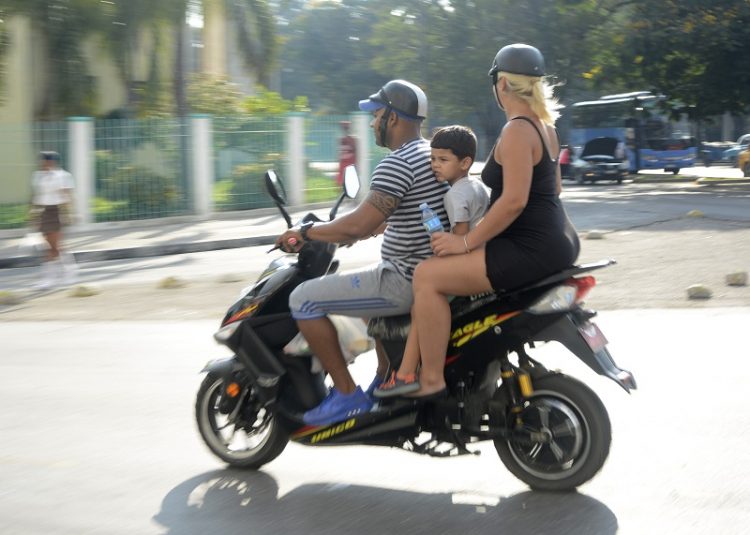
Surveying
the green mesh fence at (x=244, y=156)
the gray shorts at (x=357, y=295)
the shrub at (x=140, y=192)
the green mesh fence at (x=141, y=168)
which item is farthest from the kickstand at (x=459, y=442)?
the green mesh fence at (x=244, y=156)

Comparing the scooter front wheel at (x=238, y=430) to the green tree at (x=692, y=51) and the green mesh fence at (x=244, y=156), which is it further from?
the green tree at (x=692, y=51)

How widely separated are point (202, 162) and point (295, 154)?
2.37 meters

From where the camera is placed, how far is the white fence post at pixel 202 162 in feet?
75.8

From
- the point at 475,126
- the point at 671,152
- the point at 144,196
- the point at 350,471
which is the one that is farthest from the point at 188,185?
the point at 475,126

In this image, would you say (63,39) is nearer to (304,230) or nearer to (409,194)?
(304,230)

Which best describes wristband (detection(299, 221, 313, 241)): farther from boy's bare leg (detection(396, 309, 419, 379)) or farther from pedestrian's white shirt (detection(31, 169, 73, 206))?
pedestrian's white shirt (detection(31, 169, 73, 206))

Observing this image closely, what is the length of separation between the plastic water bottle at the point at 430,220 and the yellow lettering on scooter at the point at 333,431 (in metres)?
0.89

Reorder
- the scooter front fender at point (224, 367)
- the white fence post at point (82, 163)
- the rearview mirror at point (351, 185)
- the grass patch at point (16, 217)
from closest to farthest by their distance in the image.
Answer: the rearview mirror at point (351, 185) < the scooter front fender at point (224, 367) < the grass patch at point (16, 217) < the white fence post at point (82, 163)

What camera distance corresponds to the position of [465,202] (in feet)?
14.7

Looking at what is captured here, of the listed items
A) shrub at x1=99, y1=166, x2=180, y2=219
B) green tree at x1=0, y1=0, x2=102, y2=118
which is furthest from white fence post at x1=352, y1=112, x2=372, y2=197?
green tree at x1=0, y1=0, x2=102, y2=118

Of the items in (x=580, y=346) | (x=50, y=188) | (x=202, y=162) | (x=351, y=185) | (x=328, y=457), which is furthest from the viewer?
(x=202, y=162)

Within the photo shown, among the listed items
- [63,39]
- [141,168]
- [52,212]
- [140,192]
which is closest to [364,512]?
[52,212]

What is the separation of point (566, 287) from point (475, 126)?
5887 centimetres

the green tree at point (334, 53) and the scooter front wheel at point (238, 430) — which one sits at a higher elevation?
the green tree at point (334, 53)
